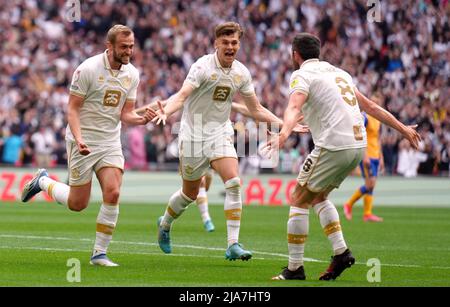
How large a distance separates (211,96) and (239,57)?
64.0 ft

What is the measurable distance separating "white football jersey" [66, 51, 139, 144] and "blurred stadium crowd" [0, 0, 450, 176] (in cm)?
1496

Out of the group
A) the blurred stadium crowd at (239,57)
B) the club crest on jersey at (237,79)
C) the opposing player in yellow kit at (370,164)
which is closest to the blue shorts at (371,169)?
the opposing player in yellow kit at (370,164)

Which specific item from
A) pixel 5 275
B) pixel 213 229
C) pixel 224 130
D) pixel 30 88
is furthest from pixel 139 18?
pixel 5 275

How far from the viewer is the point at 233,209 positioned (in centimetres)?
1286

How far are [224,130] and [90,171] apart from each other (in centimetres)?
184

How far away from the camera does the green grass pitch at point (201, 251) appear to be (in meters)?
10.8

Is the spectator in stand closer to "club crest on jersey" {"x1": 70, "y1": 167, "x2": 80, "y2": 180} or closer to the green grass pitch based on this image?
the green grass pitch

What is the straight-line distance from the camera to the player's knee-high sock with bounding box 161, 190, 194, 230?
13.5 meters

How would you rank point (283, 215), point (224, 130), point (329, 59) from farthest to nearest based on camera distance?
1. point (329, 59)
2. point (283, 215)
3. point (224, 130)

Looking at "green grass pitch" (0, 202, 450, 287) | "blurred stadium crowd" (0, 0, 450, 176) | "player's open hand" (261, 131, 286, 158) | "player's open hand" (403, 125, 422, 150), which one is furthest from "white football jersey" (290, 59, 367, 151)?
"blurred stadium crowd" (0, 0, 450, 176)

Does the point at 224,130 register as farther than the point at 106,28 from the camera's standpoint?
No

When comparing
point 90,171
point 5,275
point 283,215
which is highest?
point 90,171
